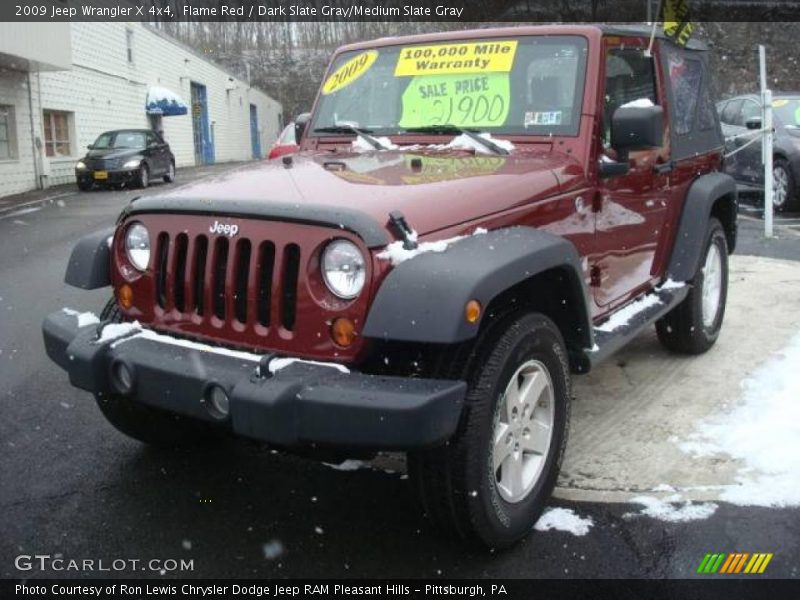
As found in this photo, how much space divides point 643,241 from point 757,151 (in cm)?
893

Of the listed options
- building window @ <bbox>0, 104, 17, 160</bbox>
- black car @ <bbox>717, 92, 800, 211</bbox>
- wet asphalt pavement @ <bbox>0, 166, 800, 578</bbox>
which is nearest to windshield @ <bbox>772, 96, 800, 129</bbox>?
black car @ <bbox>717, 92, 800, 211</bbox>

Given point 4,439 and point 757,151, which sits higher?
point 757,151

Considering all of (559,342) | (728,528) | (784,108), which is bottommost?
(728,528)

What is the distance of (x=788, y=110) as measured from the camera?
39.6ft

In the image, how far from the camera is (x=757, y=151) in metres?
12.0

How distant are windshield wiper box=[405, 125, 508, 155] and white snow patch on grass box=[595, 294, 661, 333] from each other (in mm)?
946

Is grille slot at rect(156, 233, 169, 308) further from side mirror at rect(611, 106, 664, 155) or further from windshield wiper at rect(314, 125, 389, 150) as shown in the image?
side mirror at rect(611, 106, 664, 155)

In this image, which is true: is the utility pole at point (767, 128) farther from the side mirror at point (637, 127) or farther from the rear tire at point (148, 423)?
the rear tire at point (148, 423)

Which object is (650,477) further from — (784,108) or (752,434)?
(784,108)

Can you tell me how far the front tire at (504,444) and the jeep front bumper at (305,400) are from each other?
19cm

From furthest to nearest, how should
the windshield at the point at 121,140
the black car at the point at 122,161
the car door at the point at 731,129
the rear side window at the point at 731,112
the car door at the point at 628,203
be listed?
the windshield at the point at 121,140 < the black car at the point at 122,161 < the rear side window at the point at 731,112 < the car door at the point at 731,129 < the car door at the point at 628,203

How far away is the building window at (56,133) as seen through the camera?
22266 millimetres

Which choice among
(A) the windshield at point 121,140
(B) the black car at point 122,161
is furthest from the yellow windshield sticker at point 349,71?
(A) the windshield at point 121,140

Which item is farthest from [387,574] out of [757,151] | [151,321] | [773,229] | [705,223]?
[757,151]
